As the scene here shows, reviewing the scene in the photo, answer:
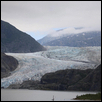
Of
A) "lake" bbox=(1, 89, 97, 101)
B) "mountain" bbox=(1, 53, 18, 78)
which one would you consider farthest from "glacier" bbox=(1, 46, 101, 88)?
"lake" bbox=(1, 89, 97, 101)

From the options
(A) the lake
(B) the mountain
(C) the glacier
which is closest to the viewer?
(A) the lake

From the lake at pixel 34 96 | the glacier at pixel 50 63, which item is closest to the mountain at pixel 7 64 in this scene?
the glacier at pixel 50 63

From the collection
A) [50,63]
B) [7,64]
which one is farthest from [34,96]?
[7,64]

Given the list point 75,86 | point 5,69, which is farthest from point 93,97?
point 5,69

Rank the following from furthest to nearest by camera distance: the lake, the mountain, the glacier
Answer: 1. the mountain
2. the glacier
3. the lake

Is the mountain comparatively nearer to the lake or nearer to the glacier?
the glacier

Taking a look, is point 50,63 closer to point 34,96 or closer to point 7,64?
point 7,64
